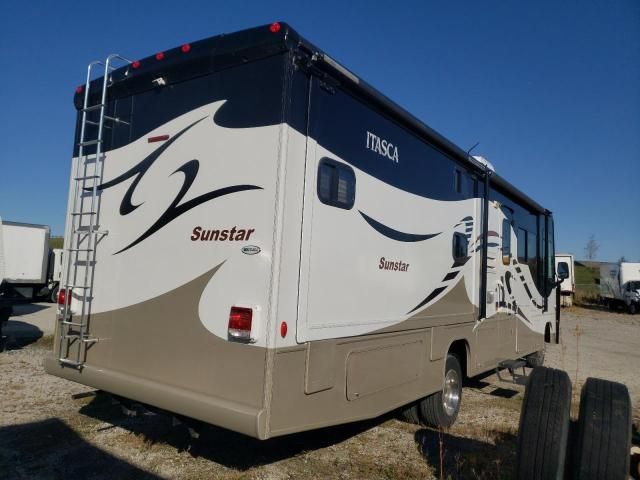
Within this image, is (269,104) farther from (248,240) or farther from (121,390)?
(121,390)

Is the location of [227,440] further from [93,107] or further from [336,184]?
[93,107]

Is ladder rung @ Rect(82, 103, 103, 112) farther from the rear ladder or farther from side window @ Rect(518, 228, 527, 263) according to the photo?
side window @ Rect(518, 228, 527, 263)

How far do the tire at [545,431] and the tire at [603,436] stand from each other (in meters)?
0.10

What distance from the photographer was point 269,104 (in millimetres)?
3314

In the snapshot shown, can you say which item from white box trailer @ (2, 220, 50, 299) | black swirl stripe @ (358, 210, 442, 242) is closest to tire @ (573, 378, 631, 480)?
black swirl stripe @ (358, 210, 442, 242)

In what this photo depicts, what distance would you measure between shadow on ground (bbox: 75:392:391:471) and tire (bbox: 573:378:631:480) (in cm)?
235

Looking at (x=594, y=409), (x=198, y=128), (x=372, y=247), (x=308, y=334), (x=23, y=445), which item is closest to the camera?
(x=594, y=409)

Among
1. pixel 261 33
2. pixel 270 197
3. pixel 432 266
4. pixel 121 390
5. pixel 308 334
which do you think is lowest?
pixel 121 390

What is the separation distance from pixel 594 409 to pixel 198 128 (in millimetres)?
3202

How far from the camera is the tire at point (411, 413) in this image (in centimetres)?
545

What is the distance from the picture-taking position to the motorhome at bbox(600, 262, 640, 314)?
2602 centimetres

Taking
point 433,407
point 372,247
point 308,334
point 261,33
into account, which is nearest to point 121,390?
point 308,334

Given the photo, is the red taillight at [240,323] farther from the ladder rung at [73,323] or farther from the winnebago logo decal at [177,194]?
the ladder rung at [73,323]

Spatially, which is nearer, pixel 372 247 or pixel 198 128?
pixel 198 128
